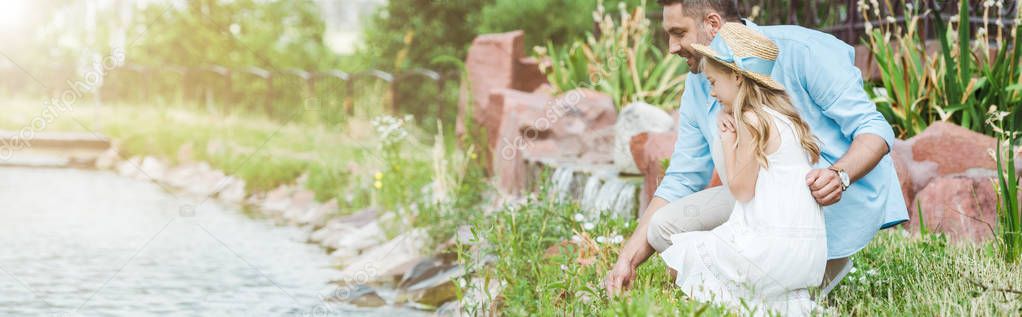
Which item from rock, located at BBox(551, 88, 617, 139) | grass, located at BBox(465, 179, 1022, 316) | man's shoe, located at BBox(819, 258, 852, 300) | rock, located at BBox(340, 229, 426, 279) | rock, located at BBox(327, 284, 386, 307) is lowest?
rock, located at BBox(327, 284, 386, 307)

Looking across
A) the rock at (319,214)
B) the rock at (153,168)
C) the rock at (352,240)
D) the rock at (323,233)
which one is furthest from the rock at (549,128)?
the rock at (153,168)

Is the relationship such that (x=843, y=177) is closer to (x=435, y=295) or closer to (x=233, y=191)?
(x=435, y=295)

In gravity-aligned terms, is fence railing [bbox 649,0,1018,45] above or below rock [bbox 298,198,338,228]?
above

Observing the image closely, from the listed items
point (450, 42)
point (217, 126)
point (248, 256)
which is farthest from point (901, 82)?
point (217, 126)

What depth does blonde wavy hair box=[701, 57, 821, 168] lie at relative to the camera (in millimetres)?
3645

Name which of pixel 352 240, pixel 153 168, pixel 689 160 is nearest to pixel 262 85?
pixel 153 168

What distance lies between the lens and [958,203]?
5621mm

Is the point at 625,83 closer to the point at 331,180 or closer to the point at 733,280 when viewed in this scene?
the point at 331,180

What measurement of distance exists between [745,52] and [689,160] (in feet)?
2.36

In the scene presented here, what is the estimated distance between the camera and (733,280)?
378 cm

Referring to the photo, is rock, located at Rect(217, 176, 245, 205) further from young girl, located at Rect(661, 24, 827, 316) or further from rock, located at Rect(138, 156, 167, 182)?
young girl, located at Rect(661, 24, 827, 316)

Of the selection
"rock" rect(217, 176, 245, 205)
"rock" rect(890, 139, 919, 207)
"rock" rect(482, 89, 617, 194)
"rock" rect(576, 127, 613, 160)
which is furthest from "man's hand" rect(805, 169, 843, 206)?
"rock" rect(217, 176, 245, 205)

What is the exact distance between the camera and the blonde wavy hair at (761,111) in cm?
364

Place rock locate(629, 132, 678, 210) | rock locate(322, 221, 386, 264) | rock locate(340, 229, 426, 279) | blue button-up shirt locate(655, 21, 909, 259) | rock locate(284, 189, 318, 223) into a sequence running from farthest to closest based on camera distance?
rock locate(284, 189, 318, 223) < rock locate(322, 221, 386, 264) < rock locate(340, 229, 426, 279) < rock locate(629, 132, 678, 210) < blue button-up shirt locate(655, 21, 909, 259)
